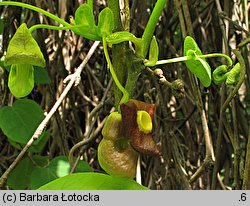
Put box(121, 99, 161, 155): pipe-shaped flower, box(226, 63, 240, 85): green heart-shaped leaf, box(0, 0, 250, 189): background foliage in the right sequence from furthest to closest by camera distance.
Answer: box(0, 0, 250, 189): background foliage
box(226, 63, 240, 85): green heart-shaped leaf
box(121, 99, 161, 155): pipe-shaped flower

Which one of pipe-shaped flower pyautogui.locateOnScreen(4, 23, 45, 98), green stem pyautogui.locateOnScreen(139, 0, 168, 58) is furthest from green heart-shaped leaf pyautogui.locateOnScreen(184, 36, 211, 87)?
pipe-shaped flower pyautogui.locateOnScreen(4, 23, 45, 98)

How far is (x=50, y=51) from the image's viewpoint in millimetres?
1182

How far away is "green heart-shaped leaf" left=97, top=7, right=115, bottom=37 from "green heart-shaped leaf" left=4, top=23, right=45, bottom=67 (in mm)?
70

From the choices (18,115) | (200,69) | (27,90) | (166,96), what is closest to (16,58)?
(27,90)

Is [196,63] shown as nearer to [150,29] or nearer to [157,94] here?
[150,29]

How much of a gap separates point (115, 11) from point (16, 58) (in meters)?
0.13

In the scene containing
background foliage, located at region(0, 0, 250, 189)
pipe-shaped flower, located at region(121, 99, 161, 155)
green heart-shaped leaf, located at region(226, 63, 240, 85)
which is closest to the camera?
pipe-shaped flower, located at region(121, 99, 161, 155)

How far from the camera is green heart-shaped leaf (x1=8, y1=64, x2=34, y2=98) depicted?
49 cm

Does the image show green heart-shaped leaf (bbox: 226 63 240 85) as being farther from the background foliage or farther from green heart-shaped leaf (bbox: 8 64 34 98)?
the background foliage

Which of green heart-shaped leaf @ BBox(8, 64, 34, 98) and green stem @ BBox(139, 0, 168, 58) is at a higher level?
green stem @ BBox(139, 0, 168, 58)

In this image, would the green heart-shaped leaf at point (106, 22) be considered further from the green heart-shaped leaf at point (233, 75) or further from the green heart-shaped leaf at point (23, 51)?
the green heart-shaped leaf at point (233, 75)

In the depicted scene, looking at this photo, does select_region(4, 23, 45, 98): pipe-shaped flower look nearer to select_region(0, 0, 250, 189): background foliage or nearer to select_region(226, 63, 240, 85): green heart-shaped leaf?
select_region(226, 63, 240, 85): green heart-shaped leaf

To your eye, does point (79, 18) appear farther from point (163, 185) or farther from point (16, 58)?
point (163, 185)

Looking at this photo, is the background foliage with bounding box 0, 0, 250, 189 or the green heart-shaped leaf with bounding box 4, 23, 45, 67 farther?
the background foliage with bounding box 0, 0, 250, 189
